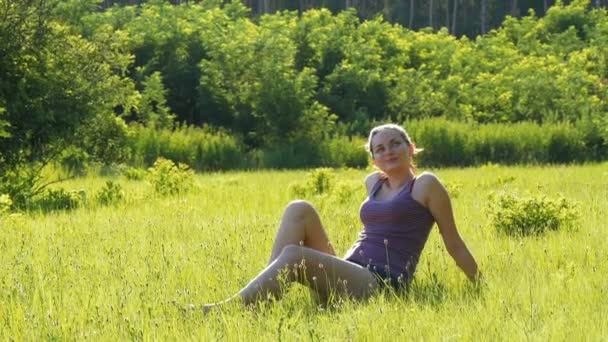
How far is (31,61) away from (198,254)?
9.06 meters

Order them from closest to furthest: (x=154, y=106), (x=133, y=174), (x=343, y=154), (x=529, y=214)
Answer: (x=529, y=214) → (x=133, y=174) → (x=343, y=154) → (x=154, y=106)

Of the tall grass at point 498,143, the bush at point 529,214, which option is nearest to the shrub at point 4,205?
the bush at point 529,214

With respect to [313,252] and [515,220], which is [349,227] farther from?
[313,252]

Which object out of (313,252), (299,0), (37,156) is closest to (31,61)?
(37,156)

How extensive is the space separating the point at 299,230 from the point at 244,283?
25.1 inches

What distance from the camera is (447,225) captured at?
598cm

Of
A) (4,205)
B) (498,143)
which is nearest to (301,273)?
(4,205)

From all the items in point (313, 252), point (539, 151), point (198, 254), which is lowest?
point (539, 151)

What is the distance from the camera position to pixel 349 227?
9422 mm

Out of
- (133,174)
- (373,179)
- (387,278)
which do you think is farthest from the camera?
(133,174)

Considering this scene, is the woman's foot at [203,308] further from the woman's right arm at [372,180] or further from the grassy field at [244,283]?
the woman's right arm at [372,180]

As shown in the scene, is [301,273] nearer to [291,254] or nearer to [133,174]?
[291,254]

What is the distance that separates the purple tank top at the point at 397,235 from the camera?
6047 millimetres

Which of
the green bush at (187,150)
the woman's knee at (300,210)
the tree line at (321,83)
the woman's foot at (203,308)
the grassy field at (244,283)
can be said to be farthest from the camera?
the tree line at (321,83)
